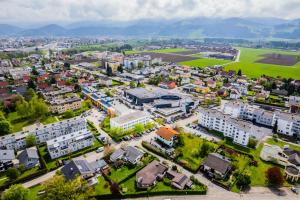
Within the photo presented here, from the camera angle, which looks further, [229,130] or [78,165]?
[229,130]

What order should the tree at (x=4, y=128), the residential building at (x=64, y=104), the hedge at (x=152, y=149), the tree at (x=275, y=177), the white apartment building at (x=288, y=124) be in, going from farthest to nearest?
the residential building at (x=64, y=104)
the white apartment building at (x=288, y=124)
the tree at (x=4, y=128)
the hedge at (x=152, y=149)
the tree at (x=275, y=177)

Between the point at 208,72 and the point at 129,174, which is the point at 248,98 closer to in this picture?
the point at 208,72

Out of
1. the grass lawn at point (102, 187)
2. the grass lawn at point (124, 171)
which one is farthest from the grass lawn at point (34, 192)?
the grass lawn at point (124, 171)

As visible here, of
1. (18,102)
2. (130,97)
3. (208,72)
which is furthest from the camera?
(208,72)

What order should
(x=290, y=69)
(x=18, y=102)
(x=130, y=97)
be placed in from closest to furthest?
(x=18, y=102) < (x=130, y=97) < (x=290, y=69)

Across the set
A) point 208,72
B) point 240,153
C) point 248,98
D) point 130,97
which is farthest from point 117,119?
point 208,72

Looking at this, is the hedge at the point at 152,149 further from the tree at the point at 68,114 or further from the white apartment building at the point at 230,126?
the tree at the point at 68,114

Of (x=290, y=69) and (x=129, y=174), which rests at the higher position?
(x=290, y=69)
